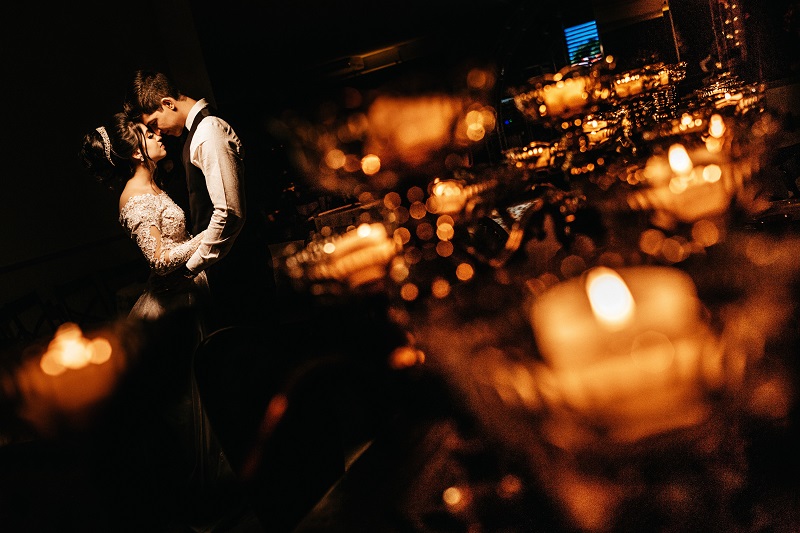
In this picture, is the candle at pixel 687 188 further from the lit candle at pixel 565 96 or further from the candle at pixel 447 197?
the candle at pixel 447 197

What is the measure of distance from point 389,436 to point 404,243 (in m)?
0.91

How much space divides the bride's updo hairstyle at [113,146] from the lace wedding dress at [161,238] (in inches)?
3.8

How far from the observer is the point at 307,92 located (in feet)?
5.60

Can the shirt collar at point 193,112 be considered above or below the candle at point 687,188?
above

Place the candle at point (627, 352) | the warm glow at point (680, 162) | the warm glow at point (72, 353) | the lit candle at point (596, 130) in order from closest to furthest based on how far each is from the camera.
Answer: the candle at point (627, 352)
the warm glow at point (72, 353)
the warm glow at point (680, 162)
the lit candle at point (596, 130)

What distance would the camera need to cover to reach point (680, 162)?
0.95 meters

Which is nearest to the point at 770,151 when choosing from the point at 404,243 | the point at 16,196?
the point at 404,243

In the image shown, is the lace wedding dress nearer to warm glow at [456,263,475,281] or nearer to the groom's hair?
the groom's hair

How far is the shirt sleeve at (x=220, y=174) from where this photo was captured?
1.15 metres

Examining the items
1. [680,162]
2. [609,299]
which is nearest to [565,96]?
[680,162]

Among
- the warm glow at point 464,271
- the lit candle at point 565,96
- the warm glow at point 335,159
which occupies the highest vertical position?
the warm glow at point 335,159

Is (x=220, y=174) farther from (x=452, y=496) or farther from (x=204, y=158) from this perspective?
(x=452, y=496)

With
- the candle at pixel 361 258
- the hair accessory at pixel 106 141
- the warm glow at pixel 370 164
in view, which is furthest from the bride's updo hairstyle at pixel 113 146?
the warm glow at pixel 370 164

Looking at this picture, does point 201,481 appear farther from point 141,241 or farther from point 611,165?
point 611,165
